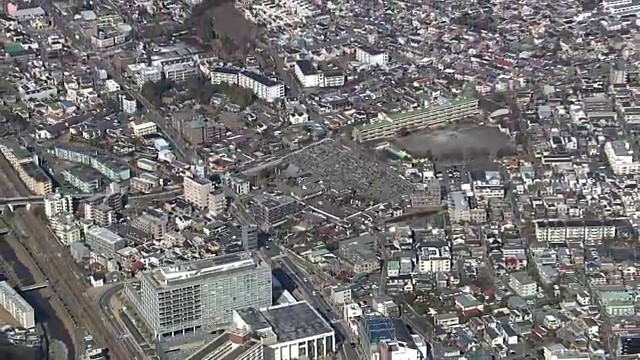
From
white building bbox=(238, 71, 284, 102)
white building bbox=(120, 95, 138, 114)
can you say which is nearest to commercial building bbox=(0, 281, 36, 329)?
white building bbox=(120, 95, 138, 114)

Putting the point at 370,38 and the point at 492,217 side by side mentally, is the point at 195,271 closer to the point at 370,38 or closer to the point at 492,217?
the point at 492,217

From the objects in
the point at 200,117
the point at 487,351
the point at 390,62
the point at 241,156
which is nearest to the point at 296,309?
the point at 487,351

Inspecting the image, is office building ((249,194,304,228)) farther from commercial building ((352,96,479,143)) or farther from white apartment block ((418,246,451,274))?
commercial building ((352,96,479,143))

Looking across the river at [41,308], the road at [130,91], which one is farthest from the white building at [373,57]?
the river at [41,308]

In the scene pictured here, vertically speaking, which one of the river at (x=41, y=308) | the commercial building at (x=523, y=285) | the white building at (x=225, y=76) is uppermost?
the white building at (x=225, y=76)

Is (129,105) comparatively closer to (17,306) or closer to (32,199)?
(32,199)

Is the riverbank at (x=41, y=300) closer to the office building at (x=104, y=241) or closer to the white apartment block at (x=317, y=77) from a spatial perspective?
the office building at (x=104, y=241)
